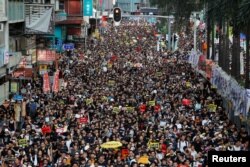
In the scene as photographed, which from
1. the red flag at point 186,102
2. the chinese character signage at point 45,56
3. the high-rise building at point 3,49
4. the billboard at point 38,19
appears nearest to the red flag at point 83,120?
the red flag at point 186,102

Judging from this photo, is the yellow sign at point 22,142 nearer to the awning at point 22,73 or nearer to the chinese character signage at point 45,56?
the awning at point 22,73

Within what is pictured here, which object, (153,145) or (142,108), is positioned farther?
(142,108)

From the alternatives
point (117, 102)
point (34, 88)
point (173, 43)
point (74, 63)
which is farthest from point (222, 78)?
point (173, 43)

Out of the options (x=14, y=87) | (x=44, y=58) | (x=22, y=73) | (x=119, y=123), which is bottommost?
(x=119, y=123)

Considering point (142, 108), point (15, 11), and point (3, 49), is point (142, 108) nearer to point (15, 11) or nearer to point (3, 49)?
point (3, 49)

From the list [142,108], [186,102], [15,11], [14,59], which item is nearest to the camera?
[142,108]

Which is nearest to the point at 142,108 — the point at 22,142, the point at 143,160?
the point at 22,142
